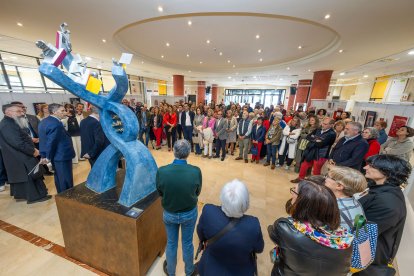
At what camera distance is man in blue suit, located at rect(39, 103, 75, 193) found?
2.38 m

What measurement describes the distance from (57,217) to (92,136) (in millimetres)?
1355

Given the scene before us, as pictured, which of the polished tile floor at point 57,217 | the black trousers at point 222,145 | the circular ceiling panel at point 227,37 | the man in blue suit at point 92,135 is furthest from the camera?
the black trousers at point 222,145

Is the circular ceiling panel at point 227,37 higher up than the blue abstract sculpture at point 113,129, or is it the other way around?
the circular ceiling panel at point 227,37

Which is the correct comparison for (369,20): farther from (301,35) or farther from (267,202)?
(267,202)

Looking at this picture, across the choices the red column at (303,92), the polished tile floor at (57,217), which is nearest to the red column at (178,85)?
the polished tile floor at (57,217)

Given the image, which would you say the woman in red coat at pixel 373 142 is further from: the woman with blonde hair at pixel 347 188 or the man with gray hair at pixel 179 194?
the man with gray hair at pixel 179 194

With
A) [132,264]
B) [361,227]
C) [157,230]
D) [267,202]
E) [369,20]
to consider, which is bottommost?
[267,202]

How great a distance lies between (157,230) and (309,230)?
1562 millimetres


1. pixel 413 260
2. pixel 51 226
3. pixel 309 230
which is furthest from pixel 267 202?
pixel 51 226

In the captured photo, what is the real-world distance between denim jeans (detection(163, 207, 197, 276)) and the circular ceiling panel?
14.4 feet

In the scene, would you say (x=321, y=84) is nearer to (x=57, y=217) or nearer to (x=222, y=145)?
(x=222, y=145)

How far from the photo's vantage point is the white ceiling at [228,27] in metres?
3.30

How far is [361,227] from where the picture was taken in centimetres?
111

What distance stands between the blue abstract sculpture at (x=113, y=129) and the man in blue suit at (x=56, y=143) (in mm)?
953
